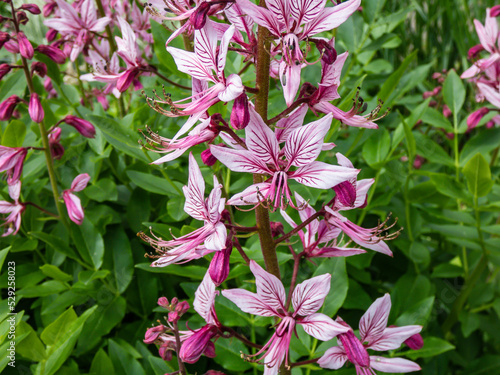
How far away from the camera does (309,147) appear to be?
0.83 m

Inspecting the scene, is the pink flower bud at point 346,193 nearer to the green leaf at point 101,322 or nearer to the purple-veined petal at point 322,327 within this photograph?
the purple-veined petal at point 322,327

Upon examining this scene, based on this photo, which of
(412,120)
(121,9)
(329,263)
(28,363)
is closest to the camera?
(329,263)

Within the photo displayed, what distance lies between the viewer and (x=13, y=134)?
1536 millimetres

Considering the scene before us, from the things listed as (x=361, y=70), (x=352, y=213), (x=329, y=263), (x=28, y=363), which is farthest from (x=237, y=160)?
(x=361, y=70)

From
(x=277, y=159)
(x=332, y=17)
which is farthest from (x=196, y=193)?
(x=332, y=17)

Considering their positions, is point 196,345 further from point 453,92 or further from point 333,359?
point 453,92

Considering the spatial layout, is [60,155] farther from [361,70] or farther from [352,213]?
[361,70]

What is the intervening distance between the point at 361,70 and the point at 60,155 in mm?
1172

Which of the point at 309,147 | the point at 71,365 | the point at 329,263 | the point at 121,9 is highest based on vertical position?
the point at 309,147

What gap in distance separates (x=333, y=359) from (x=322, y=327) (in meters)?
0.11

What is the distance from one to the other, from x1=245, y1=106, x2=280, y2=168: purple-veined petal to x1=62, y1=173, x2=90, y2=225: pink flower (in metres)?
0.81

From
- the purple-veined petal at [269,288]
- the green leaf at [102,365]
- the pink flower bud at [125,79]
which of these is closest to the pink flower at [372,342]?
the purple-veined petal at [269,288]

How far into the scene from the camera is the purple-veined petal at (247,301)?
0.90 meters

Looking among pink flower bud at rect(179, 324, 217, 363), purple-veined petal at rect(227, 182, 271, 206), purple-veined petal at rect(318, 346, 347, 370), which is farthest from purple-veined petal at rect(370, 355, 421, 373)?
purple-veined petal at rect(227, 182, 271, 206)
